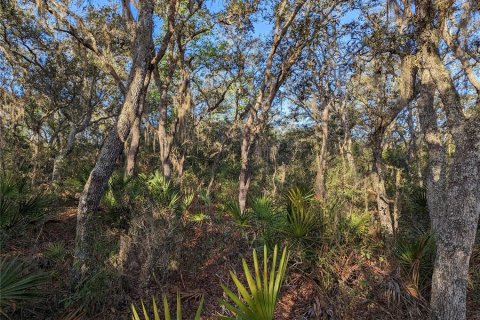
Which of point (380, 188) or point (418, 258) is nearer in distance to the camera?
point (418, 258)

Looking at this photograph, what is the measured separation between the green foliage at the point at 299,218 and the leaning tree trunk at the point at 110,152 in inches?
142

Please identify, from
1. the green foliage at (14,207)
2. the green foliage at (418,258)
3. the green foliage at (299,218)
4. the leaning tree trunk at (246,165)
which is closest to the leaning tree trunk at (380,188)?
the green foliage at (418,258)

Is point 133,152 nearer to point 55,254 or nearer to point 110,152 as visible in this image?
point 55,254

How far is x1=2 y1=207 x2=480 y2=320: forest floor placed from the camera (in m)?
5.39

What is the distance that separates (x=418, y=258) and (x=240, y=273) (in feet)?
11.5

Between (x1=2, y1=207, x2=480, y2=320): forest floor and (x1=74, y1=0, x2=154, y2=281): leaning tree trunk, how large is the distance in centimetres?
68

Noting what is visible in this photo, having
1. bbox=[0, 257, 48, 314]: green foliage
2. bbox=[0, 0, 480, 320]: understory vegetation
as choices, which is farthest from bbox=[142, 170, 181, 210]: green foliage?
bbox=[0, 257, 48, 314]: green foliage

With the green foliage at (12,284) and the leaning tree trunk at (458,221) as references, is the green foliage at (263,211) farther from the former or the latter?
the green foliage at (12,284)

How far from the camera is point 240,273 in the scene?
6848mm

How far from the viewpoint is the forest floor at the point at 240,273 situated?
212 inches

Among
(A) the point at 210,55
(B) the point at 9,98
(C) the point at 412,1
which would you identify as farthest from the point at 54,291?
(B) the point at 9,98

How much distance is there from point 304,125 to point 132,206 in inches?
630

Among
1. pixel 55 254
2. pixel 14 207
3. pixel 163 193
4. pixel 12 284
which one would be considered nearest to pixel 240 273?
pixel 163 193

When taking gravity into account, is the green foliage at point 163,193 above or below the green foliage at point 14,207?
above
